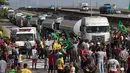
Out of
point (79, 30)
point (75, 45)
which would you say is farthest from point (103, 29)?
point (75, 45)

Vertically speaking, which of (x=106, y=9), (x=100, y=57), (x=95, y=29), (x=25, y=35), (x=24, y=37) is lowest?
(x=106, y=9)

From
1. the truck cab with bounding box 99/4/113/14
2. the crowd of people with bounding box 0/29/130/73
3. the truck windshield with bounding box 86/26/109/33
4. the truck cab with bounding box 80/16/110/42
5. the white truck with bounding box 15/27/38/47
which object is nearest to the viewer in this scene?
the crowd of people with bounding box 0/29/130/73

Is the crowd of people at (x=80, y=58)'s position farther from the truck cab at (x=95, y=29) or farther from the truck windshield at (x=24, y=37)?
the truck cab at (x=95, y=29)

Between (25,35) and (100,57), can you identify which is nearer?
(100,57)

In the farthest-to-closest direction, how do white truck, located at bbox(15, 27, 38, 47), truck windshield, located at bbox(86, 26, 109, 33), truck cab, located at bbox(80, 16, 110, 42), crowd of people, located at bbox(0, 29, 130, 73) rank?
truck windshield, located at bbox(86, 26, 109, 33), truck cab, located at bbox(80, 16, 110, 42), white truck, located at bbox(15, 27, 38, 47), crowd of people, located at bbox(0, 29, 130, 73)

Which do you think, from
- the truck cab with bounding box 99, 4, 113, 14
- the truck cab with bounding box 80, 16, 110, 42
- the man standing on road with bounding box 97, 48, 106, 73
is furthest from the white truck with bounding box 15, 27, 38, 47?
the truck cab with bounding box 99, 4, 113, 14

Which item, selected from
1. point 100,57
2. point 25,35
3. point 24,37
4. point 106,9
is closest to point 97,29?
point 25,35

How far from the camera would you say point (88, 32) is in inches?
1422

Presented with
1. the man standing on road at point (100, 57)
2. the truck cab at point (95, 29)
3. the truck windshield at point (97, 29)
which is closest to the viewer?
the man standing on road at point (100, 57)

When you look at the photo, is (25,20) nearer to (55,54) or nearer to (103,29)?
(103,29)

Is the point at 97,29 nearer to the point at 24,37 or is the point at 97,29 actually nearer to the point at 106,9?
the point at 24,37

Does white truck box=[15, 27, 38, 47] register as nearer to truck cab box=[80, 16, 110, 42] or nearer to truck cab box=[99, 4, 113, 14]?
truck cab box=[80, 16, 110, 42]

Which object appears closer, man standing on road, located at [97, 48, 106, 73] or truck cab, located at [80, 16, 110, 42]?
man standing on road, located at [97, 48, 106, 73]

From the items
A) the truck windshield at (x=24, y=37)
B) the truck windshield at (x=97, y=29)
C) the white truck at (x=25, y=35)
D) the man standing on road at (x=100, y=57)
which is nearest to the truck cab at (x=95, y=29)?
the truck windshield at (x=97, y=29)
